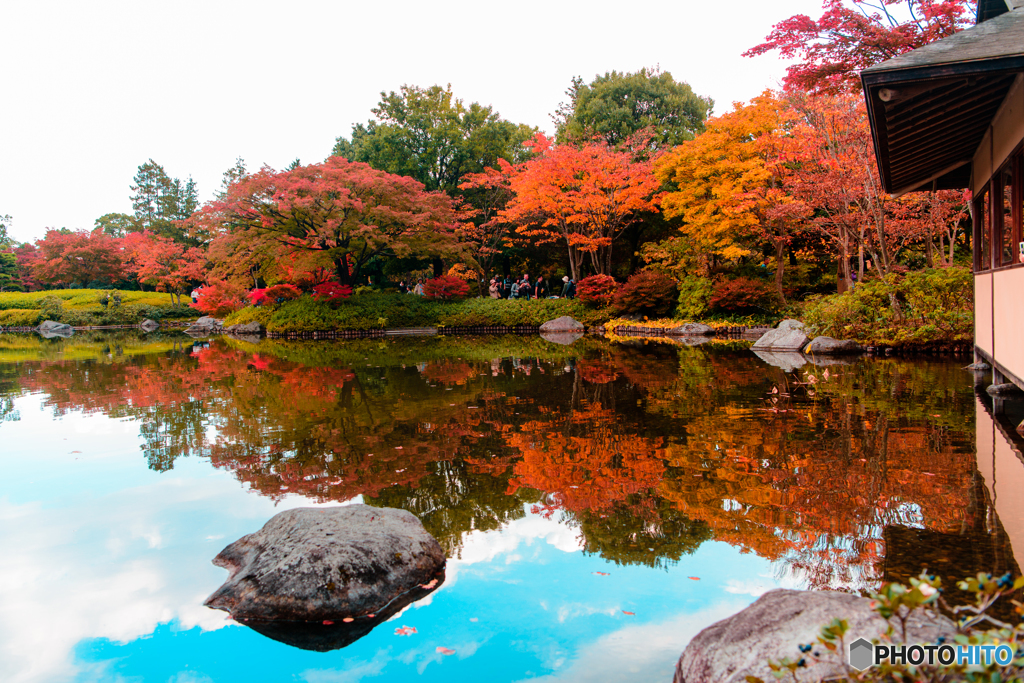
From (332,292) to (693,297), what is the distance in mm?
14022

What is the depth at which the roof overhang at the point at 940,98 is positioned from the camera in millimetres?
3992

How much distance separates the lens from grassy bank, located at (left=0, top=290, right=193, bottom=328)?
1355 inches

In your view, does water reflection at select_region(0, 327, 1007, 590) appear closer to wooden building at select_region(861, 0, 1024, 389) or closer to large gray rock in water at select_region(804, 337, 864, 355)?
wooden building at select_region(861, 0, 1024, 389)

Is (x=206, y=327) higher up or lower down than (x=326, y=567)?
higher up

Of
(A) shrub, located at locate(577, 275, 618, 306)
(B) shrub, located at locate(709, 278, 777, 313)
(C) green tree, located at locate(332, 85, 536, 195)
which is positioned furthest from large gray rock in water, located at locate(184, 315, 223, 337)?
(B) shrub, located at locate(709, 278, 777, 313)

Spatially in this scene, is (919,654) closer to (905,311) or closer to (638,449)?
(638,449)

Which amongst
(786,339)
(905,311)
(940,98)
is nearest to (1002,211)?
(940,98)

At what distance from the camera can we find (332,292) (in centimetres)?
2538

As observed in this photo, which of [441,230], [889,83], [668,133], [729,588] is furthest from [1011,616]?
[668,133]

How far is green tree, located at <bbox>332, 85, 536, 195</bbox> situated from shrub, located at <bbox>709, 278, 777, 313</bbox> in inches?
532

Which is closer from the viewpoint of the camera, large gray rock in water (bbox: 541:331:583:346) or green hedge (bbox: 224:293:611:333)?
large gray rock in water (bbox: 541:331:583:346)

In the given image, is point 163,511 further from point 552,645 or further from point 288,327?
point 288,327

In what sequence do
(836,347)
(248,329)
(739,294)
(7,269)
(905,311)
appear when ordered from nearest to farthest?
1. (905,311)
2. (836,347)
3. (739,294)
4. (248,329)
5. (7,269)

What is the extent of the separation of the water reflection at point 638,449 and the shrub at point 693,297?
28.3ft
